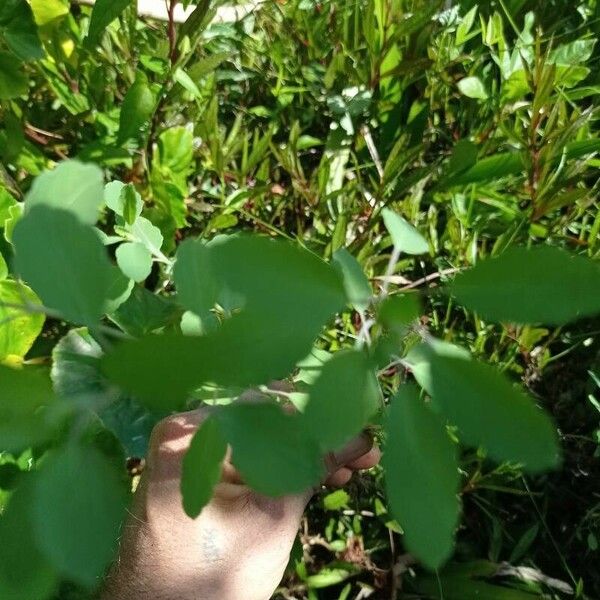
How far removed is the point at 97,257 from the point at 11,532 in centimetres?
22

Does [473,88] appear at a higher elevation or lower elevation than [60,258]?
lower

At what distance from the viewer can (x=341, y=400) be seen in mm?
504

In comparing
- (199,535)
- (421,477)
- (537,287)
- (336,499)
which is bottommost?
(336,499)

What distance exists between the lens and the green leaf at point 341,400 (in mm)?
488

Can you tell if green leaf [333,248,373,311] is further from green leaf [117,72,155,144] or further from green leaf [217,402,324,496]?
green leaf [117,72,155,144]

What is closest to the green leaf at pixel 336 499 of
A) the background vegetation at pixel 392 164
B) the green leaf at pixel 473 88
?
the background vegetation at pixel 392 164

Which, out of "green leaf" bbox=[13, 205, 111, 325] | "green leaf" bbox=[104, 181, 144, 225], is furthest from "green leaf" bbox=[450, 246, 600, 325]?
"green leaf" bbox=[104, 181, 144, 225]

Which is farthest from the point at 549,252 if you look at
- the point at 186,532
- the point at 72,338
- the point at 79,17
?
the point at 79,17

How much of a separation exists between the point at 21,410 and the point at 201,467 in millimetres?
146

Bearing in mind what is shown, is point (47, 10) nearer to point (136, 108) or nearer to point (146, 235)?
point (136, 108)

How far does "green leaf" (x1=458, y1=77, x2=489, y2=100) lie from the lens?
156 centimetres

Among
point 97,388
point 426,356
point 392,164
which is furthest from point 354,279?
point 392,164

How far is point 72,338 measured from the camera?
1131 mm

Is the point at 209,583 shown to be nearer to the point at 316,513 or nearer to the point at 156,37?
the point at 316,513
